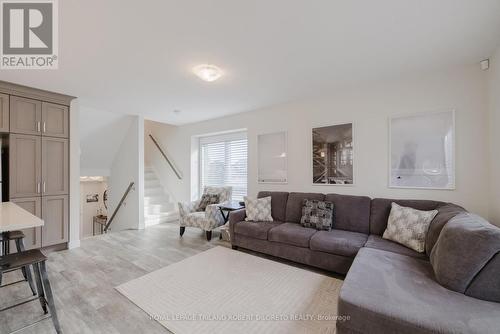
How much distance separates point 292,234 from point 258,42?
2.30 m

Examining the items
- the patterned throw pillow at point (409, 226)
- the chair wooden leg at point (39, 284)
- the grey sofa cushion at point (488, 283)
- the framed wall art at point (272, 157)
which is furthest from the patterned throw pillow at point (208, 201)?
the grey sofa cushion at point (488, 283)

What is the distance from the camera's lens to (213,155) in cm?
536

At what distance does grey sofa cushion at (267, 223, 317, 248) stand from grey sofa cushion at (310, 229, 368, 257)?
0.33 feet

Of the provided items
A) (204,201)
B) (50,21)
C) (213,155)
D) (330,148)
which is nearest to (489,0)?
(330,148)

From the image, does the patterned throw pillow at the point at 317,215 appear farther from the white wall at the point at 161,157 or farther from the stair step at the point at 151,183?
the stair step at the point at 151,183

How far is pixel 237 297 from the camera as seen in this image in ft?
6.93

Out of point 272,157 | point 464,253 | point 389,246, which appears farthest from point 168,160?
point 464,253

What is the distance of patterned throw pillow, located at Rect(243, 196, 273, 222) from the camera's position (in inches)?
135

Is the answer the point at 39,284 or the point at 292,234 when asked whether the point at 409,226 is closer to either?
the point at 292,234

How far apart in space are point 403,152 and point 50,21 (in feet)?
13.3

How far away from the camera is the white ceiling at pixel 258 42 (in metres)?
1.65

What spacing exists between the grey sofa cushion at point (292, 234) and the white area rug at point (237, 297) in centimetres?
31

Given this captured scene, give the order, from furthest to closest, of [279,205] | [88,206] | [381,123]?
1. [88,206]
2. [279,205]
3. [381,123]

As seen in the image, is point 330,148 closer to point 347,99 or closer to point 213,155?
point 347,99
